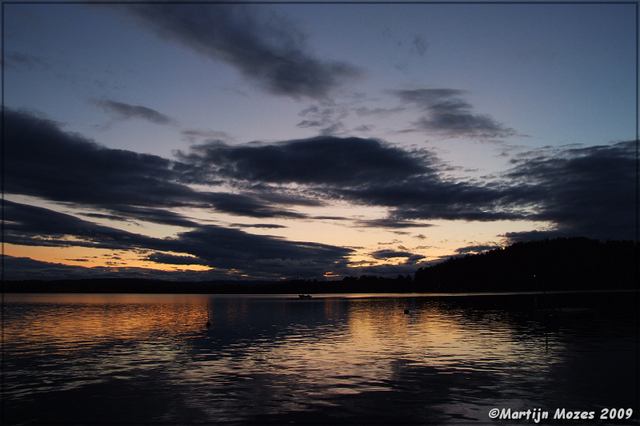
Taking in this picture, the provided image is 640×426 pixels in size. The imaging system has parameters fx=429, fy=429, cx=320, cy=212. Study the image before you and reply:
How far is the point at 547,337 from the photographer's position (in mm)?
52562

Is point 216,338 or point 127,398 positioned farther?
point 216,338

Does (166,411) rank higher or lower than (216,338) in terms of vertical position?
higher

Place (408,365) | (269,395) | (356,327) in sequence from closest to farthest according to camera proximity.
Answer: (269,395)
(408,365)
(356,327)

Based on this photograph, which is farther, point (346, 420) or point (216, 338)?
point (216, 338)

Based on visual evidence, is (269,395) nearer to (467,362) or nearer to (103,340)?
(467,362)

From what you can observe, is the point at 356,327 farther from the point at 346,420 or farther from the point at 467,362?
the point at 346,420

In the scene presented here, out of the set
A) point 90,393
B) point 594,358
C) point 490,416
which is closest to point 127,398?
point 90,393

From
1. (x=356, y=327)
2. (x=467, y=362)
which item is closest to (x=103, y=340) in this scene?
(x=356, y=327)

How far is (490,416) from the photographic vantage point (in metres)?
21.8

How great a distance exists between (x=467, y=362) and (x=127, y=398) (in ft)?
86.4

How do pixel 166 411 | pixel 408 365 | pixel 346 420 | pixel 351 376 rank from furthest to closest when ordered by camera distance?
pixel 408 365 < pixel 351 376 < pixel 166 411 < pixel 346 420

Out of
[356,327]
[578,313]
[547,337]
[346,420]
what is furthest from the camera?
[578,313]

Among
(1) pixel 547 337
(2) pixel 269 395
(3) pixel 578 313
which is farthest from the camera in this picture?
(3) pixel 578 313

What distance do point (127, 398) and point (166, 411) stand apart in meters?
4.56
